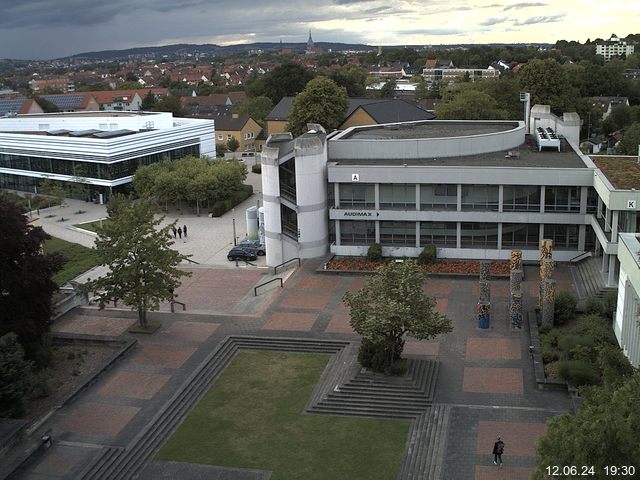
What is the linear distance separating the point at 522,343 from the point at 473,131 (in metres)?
25.4

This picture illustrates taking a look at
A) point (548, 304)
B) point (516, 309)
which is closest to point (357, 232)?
point (516, 309)

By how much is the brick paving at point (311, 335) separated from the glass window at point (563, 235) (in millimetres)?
2674

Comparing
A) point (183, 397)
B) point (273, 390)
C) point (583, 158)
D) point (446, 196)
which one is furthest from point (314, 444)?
point (583, 158)

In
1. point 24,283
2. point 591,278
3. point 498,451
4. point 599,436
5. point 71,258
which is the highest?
point 599,436

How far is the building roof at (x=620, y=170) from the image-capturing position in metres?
36.0

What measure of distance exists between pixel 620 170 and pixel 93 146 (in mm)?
48315

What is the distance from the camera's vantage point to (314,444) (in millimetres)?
23859

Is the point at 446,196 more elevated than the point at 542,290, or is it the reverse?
the point at 446,196

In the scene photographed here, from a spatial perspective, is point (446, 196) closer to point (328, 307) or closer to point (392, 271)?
point (328, 307)

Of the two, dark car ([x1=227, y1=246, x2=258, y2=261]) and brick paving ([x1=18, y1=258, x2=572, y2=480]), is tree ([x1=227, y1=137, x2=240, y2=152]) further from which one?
brick paving ([x1=18, y1=258, x2=572, y2=480])

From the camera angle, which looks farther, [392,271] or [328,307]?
[328,307]

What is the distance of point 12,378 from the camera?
24.5 metres

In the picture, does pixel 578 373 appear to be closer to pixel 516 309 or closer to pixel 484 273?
pixel 516 309

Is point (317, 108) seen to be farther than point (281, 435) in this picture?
Yes
